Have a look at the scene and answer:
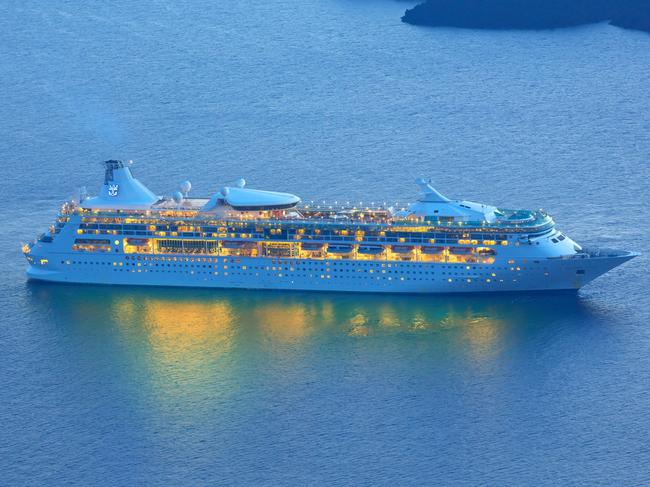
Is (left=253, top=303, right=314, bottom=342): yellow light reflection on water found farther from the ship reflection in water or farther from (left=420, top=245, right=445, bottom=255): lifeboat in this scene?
(left=420, top=245, right=445, bottom=255): lifeboat

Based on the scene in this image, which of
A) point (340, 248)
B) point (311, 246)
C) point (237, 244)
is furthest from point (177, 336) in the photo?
point (340, 248)

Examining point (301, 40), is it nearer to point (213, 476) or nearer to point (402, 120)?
point (402, 120)

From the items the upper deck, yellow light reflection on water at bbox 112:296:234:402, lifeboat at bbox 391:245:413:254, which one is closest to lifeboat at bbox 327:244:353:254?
the upper deck

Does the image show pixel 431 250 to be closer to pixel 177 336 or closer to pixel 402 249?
pixel 402 249

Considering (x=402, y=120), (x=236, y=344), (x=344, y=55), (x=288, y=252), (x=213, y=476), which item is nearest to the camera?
(x=213, y=476)

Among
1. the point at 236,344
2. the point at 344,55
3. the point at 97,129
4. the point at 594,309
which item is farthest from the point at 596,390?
the point at 344,55

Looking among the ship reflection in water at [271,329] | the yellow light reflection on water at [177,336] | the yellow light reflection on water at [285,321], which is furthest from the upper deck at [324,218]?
the yellow light reflection on water at [285,321]
